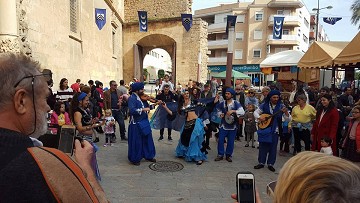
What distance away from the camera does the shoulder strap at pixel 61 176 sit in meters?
0.92

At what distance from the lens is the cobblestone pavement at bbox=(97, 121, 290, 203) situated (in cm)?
430

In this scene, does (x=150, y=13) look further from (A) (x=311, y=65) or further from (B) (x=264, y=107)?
(B) (x=264, y=107)

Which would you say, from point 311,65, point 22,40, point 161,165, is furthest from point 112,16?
point 161,165

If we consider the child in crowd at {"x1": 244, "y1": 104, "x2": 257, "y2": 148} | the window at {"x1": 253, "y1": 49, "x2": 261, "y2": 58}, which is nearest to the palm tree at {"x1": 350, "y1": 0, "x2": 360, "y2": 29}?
the window at {"x1": 253, "y1": 49, "x2": 261, "y2": 58}

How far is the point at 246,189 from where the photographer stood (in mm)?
1417

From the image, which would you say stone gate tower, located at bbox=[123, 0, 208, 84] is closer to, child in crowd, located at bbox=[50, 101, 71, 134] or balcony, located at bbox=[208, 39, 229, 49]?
child in crowd, located at bbox=[50, 101, 71, 134]

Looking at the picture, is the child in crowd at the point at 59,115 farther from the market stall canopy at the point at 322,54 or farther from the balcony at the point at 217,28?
the balcony at the point at 217,28

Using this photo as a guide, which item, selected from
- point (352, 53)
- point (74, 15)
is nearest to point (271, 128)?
point (352, 53)

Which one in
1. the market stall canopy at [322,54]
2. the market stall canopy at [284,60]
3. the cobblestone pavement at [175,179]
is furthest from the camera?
the market stall canopy at [284,60]

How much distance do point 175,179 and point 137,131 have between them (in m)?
1.44

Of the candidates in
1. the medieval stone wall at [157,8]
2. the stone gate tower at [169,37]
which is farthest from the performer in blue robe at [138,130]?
the medieval stone wall at [157,8]

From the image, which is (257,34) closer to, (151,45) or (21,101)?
(151,45)

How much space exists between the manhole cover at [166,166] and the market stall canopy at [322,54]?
5731 mm

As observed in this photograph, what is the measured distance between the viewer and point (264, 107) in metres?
5.71
